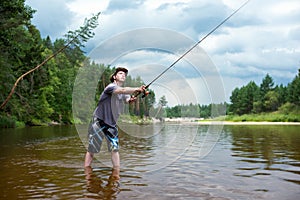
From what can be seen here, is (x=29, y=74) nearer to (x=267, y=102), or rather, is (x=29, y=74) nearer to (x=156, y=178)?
(x=156, y=178)

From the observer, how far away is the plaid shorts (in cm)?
622

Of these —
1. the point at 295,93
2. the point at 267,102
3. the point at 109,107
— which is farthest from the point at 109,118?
the point at 267,102

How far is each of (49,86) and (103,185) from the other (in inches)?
1889

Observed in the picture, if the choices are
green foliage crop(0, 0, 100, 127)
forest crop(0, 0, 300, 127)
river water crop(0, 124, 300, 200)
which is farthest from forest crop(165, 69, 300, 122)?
river water crop(0, 124, 300, 200)

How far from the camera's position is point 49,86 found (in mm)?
51094

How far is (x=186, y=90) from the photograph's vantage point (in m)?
7.71

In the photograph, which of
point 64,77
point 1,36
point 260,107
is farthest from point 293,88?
point 1,36

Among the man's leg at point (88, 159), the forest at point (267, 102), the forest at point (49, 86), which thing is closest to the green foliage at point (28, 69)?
the forest at point (49, 86)

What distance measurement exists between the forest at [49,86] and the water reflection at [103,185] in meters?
2.48

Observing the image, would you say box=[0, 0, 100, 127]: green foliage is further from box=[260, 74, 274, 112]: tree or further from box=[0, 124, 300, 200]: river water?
box=[260, 74, 274, 112]: tree

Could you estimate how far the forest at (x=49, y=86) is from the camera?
938 cm

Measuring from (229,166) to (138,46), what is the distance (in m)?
3.06

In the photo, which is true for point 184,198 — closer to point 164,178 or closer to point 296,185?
point 164,178

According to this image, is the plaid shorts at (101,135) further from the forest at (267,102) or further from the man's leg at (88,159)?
the forest at (267,102)
